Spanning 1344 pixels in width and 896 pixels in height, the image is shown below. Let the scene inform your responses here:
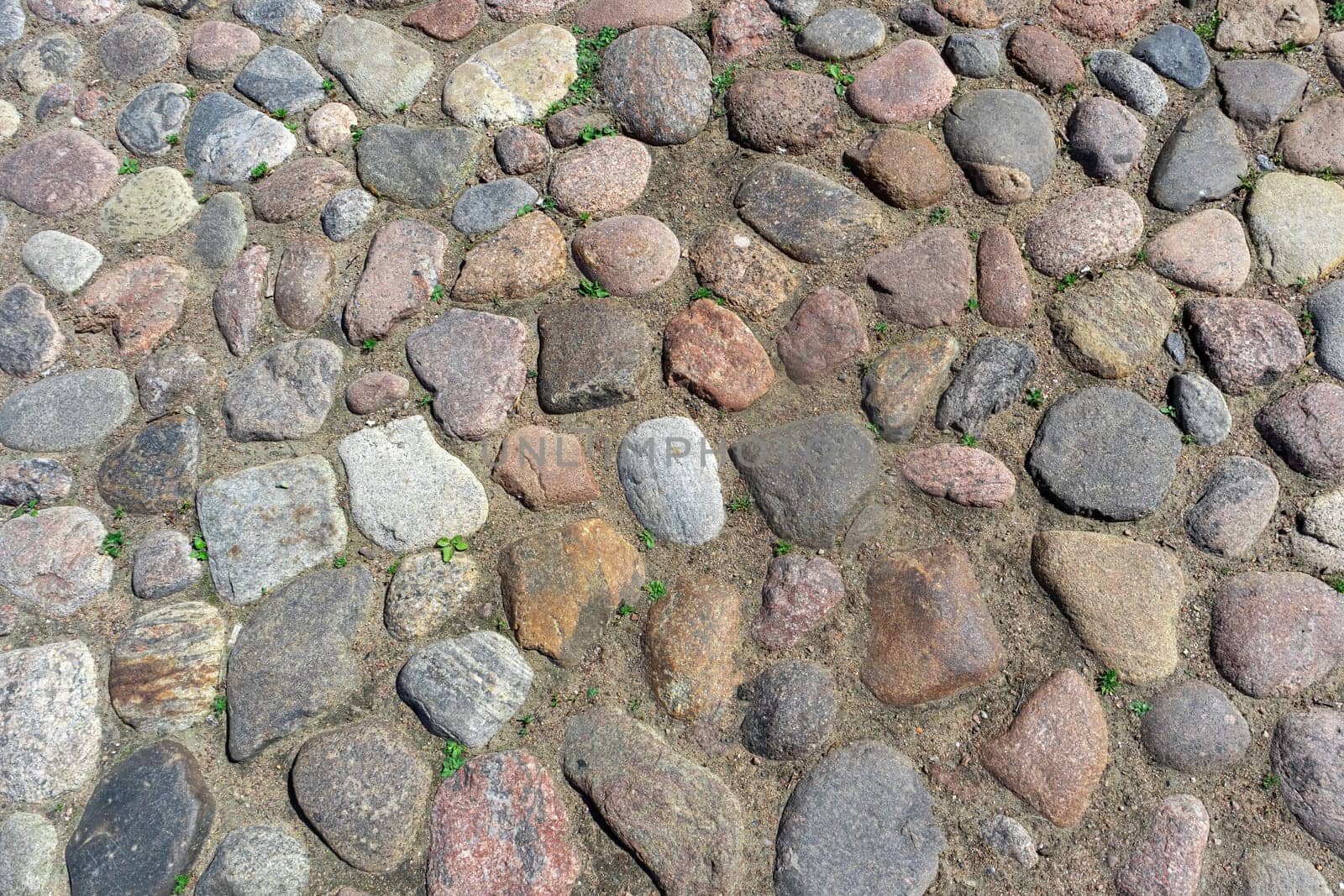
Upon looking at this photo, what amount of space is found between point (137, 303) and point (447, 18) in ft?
4.64

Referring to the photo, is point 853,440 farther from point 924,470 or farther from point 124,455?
point 124,455

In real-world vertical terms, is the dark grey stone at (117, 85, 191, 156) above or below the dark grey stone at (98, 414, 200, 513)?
above

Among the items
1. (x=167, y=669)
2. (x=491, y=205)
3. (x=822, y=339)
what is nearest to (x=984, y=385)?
(x=822, y=339)

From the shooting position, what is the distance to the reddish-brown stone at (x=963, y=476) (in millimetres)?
2297

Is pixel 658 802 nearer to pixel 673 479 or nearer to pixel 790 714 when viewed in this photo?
pixel 790 714

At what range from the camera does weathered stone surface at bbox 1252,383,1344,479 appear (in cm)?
229

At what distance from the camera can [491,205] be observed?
2.72 m

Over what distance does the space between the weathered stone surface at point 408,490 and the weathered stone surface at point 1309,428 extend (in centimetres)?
213

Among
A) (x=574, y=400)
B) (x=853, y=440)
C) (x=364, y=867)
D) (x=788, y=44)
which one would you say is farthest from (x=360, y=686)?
(x=788, y=44)

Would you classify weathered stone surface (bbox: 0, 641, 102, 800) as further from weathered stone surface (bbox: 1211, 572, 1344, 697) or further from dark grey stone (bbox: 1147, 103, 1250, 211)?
dark grey stone (bbox: 1147, 103, 1250, 211)

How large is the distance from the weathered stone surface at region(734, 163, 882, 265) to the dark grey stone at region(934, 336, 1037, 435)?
1.63ft

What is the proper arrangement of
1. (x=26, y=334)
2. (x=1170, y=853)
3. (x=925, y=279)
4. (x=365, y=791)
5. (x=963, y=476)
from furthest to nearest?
(x=26, y=334), (x=925, y=279), (x=963, y=476), (x=365, y=791), (x=1170, y=853)

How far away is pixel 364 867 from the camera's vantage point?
2.05 meters

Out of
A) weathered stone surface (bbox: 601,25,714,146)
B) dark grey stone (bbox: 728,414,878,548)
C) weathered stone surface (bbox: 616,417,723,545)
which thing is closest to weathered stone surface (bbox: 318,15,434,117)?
weathered stone surface (bbox: 601,25,714,146)
